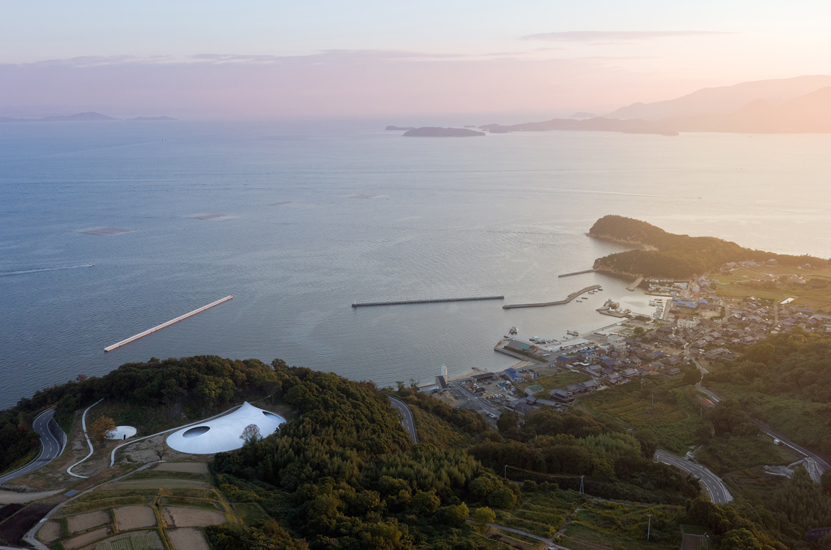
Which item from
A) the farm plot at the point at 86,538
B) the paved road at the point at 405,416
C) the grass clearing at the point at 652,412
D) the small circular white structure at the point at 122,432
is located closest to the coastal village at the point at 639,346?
the grass clearing at the point at 652,412

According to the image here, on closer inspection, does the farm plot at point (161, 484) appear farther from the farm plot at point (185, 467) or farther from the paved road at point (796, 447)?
the paved road at point (796, 447)

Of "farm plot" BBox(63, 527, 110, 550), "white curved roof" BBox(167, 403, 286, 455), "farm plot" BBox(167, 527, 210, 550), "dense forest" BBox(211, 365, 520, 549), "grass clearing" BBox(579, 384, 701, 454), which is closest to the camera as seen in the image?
"farm plot" BBox(63, 527, 110, 550)

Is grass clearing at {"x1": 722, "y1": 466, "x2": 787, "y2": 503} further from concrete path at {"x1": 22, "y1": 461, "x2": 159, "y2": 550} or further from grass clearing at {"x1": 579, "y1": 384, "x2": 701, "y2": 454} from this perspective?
concrete path at {"x1": 22, "y1": 461, "x2": 159, "y2": 550}

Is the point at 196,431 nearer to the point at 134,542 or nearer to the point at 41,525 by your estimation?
the point at 41,525

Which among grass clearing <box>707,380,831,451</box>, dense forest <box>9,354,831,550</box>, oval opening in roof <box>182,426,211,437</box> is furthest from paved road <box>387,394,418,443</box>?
grass clearing <box>707,380,831,451</box>

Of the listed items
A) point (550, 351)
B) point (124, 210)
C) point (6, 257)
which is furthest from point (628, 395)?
point (124, 210)

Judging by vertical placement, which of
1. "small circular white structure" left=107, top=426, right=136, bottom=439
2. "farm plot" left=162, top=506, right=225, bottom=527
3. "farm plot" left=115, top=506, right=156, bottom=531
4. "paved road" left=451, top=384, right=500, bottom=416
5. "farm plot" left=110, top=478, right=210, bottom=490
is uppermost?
"farm plot" left=115, top=506, right=156, bottom=531

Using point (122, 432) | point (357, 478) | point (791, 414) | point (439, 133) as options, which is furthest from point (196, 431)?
point (439, 133)
